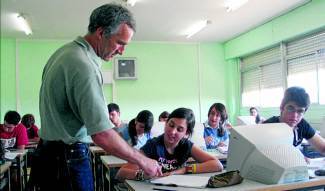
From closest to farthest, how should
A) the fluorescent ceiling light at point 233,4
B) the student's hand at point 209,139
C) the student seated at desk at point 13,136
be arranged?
the student's hand at point 209,139, the student seated at desk at point 13,136, the fluorescent ceiling light at point 233,4

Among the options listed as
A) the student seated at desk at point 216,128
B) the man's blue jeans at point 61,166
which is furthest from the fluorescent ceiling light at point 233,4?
the man's blue jeans at point 61,166

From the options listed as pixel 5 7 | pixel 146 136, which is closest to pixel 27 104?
pixel 5 7

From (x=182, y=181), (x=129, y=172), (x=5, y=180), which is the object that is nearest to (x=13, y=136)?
(x=5, y=180)

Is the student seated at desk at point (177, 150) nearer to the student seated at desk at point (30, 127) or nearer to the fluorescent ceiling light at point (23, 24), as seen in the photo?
the student seated at desk at point (30, 127)

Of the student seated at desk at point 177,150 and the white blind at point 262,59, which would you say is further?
the white blind at point 262,59

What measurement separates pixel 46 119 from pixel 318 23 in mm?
4728

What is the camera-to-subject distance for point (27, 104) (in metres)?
7.04

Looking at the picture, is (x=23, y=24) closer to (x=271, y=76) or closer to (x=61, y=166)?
(x=271, y=76)

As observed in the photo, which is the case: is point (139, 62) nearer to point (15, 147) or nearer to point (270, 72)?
point (270, 72)

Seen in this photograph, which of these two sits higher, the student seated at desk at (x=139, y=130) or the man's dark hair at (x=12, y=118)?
the man's dark hair at (x=12, y=118)

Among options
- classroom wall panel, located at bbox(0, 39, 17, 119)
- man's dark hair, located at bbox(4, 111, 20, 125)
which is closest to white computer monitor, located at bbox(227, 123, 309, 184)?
man's dark hair, located at bbox(4, 111, 20, 125)

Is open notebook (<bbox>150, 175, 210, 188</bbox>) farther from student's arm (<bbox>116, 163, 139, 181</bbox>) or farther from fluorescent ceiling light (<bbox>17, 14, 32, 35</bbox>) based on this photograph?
fluorescent ceiling light (<bbox>17, 14, 32, 35</bbox>)

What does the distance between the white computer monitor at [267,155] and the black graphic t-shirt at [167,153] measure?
1.51 ft

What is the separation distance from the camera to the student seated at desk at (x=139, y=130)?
3477 millimetres
